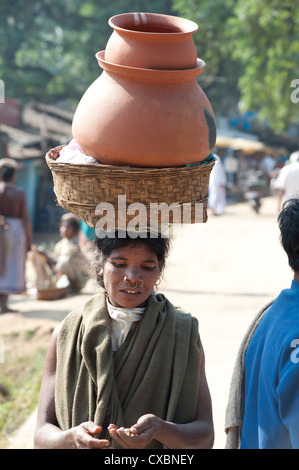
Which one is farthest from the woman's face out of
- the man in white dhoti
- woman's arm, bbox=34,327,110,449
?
the man in white dhoti

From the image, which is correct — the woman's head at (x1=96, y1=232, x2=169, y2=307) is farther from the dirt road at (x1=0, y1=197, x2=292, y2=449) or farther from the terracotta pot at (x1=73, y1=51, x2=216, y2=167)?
the dirt road at (x1=0, y1=197, x2=292, y2=449)

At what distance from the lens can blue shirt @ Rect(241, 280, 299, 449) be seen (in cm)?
218

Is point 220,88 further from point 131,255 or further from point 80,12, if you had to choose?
point 131,255

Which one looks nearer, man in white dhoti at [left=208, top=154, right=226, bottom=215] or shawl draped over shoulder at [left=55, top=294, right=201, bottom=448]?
shawl draped over shoulder at [left=55, top=294, right=201, bottom=448]

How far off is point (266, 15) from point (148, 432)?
14314mm

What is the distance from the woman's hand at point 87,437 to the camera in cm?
207

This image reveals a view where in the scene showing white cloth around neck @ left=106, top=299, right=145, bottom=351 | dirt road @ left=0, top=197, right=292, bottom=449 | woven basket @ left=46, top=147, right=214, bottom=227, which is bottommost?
dirt road @ left=0, top=197, right=292, bottom=449

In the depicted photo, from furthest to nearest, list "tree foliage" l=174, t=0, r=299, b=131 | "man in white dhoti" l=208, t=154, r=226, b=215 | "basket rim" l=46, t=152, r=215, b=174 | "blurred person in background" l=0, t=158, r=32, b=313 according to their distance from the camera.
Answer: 1. "tree foliage" l=174, t=0, r=299, b=131
2. "man in white dhoti" l=208, t=154, r=226, b=215
3. "blurred person in background" l=0, t=158, r=32, b=313
4. "basket rim" l=46, t=152, r=215, b=174

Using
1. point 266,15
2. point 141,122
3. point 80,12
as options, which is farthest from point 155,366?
point 80,12

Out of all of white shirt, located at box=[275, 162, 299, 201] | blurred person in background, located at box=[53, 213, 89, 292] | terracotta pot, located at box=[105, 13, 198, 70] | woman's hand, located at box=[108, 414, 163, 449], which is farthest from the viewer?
white shirt, located at box=[275, 162, 299, 201]

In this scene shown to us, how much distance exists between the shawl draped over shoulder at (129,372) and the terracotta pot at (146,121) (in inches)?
21.0

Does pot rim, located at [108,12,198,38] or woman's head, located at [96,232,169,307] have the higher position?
pot rim, located at [108,12,198,38]

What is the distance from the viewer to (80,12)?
28.4 metres
